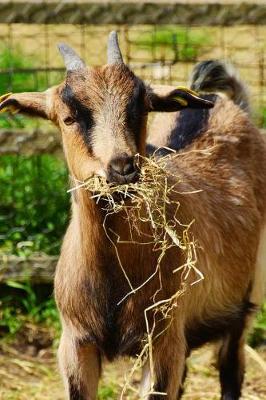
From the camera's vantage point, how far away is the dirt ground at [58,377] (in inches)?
280

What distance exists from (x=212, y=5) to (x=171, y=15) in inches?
10.2

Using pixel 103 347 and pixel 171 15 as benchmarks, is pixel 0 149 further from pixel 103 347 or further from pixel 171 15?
pixel 103 347

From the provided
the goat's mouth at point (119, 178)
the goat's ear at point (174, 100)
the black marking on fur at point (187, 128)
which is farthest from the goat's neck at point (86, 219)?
the black marking on fur at point (187, 128)

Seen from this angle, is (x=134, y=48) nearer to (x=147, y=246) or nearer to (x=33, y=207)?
(x=33, y=207)

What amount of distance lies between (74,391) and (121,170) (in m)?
1.46

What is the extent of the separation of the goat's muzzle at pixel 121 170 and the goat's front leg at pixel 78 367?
1.15 m

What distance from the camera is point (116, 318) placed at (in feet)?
18.7

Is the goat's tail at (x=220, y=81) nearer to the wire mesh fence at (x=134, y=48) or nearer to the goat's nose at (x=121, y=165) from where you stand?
the wire mesh fence at (x=134, y=48)

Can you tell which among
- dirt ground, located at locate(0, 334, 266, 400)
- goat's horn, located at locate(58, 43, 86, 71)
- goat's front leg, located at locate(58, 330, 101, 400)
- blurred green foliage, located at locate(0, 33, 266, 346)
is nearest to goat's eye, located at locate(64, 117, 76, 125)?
goat's horn, located at locate(58, 43, 86, 71)

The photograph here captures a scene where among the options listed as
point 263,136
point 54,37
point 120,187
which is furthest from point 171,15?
point 54,37

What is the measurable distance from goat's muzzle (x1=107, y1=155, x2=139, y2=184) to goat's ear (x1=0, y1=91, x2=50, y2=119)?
796 mm

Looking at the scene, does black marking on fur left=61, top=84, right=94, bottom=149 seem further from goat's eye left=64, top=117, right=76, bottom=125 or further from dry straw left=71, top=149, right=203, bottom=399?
dry straw left=71, top=149, right=203, bottom=399

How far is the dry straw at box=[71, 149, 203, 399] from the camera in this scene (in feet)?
16.9

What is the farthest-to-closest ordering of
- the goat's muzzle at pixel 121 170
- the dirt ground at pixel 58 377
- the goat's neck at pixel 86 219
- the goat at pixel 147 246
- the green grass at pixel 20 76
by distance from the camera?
the green grass at pixel 20 76
the dirt ground at pixel 58 377
the goat's neck at pixel 86 219
the goat at pixel 147 246
the goat's muzzle at pixel 121 170
